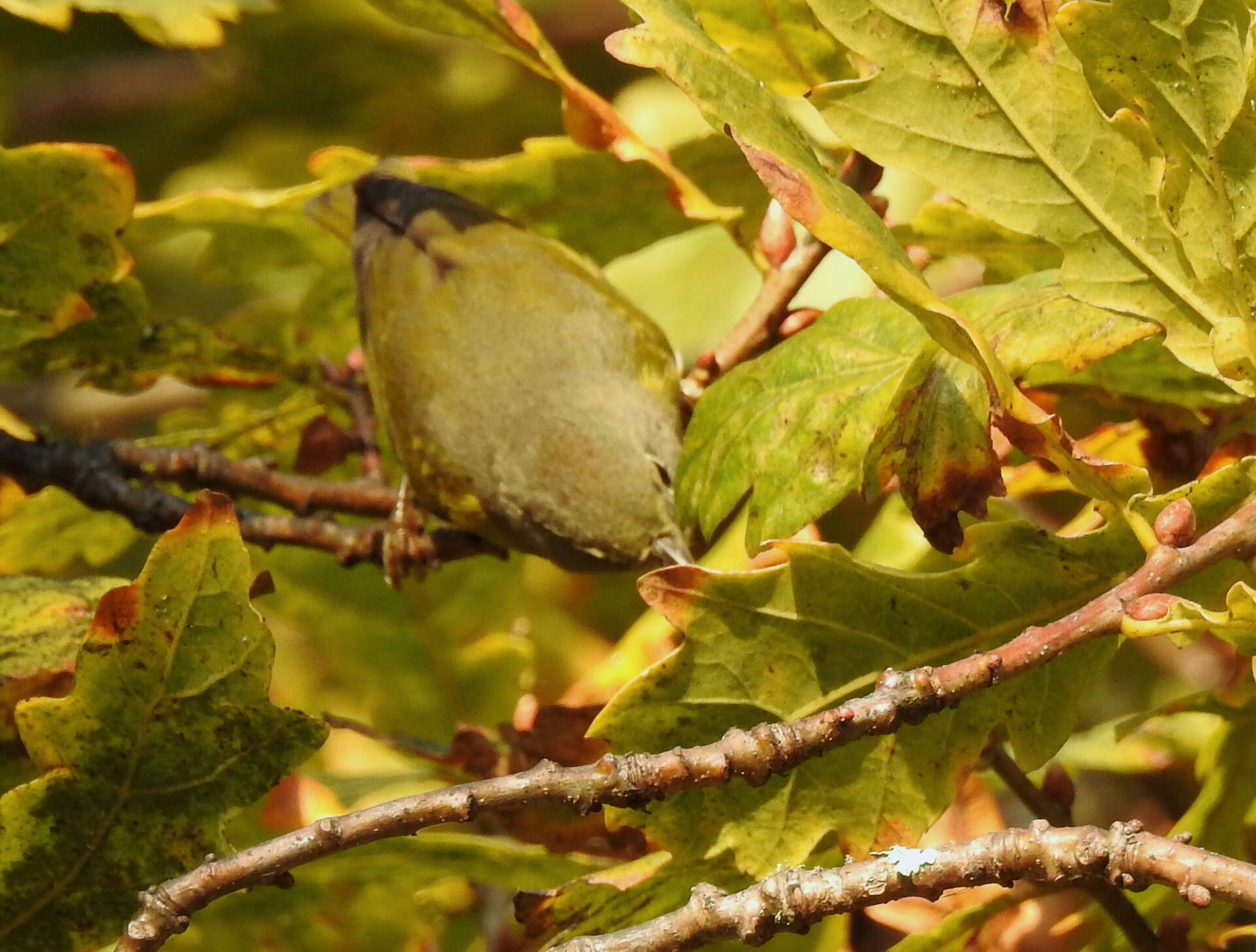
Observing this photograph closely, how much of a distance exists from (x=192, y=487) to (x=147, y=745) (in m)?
0.92

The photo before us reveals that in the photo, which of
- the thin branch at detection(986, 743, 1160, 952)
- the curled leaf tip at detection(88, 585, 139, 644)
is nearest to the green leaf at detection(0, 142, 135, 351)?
the curled leaf tip at detection(88, 585, 139, 644)

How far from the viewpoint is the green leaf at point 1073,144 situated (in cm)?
136

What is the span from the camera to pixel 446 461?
2303 millimetres

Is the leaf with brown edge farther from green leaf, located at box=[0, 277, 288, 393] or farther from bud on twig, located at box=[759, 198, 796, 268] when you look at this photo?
green leaf, located at box=[0, 277, 288, 393]

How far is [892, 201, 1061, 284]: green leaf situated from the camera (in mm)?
1896

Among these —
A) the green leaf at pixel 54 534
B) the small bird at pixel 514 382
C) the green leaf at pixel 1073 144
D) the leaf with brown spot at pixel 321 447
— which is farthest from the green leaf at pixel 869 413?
the green leaf at pixel 54 534

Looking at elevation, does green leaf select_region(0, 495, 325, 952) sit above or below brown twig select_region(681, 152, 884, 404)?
below

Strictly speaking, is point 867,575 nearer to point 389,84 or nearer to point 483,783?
point 483,783

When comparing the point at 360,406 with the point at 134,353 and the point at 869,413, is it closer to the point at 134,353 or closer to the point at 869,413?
the point at 134,353

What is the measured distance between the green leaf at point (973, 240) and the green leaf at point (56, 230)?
3.45 feet

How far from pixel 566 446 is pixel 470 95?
248 cm

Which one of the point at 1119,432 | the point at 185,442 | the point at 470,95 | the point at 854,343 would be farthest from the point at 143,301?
the point at 470,95

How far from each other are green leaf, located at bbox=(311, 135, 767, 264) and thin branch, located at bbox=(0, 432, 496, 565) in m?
0.50

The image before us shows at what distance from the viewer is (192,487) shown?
91.4 inches
